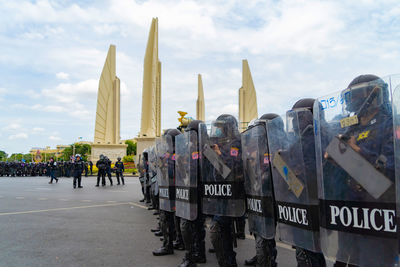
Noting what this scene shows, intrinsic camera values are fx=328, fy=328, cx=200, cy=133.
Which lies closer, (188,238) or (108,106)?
(188,238)

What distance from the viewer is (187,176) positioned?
3.84 meters

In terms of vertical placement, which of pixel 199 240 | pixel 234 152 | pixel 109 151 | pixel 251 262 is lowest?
pixel 251 262

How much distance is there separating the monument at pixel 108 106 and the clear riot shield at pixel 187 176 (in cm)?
4040

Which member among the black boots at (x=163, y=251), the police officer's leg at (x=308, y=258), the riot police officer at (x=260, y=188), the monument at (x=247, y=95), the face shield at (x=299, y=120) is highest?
the monument at (x=247, y=95)

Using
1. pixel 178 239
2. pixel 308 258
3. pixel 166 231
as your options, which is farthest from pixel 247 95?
pixel 308 258

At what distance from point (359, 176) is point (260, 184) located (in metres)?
1.10

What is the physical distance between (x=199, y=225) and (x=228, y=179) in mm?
1327

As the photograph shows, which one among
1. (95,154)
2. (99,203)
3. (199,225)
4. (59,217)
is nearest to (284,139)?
(199,225)

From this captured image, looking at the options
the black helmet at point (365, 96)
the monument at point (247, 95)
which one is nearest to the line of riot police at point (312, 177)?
the black helmet at point (365, 96)

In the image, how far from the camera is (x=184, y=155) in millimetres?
3973

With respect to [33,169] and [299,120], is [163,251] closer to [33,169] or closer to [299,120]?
[299,120]

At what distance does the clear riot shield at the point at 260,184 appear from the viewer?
2881 mm

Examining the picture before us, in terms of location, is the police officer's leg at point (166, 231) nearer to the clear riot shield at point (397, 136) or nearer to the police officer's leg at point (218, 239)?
the police officer's leg at point (218, 239)

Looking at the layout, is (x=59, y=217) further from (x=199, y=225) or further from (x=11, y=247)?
(x=199, y=225)
